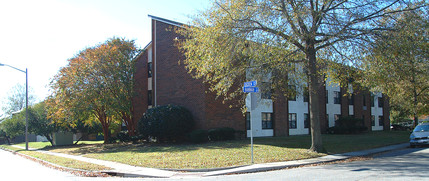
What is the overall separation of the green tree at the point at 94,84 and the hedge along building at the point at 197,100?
8.65 ft

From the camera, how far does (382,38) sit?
13727 mm

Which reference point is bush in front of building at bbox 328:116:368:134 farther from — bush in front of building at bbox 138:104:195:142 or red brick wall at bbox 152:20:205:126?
bush in front of building at bbox 138:104:195:142

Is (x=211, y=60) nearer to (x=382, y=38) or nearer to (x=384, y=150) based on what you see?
(x=382, y=38)

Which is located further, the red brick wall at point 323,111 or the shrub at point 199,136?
the red brick wall at point 323,111

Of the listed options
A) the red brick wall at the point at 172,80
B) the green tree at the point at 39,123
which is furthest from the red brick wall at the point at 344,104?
the green tree at the point at 39,123

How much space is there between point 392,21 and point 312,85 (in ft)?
14.4

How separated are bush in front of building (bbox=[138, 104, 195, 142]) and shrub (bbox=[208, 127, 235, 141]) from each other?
207cm

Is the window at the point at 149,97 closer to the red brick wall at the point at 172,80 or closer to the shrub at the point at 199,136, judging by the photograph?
the red brick wall at the point at 172,80

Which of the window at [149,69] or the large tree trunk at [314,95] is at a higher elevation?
the window at [149,69]

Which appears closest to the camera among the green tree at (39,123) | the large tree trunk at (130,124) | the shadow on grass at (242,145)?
the shadow on grass at (242,145)

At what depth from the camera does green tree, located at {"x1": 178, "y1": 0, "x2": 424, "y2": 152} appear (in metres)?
14.0

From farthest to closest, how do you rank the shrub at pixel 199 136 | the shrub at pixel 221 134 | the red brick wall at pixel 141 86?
the red brick wall at pixel 141 86 → the shrub at pixel 221 134 → the shrub at pixel 199 136

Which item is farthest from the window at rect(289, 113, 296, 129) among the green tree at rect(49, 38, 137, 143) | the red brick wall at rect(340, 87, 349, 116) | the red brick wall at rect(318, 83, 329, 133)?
the green tree at rect(49, 38, 137, 143)

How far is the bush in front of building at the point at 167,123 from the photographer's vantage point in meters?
22.4
